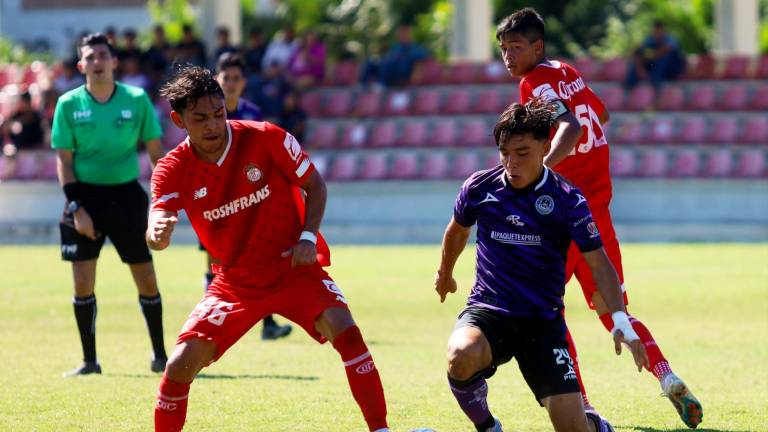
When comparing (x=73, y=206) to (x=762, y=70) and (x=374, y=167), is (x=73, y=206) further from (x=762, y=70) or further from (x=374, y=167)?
(x=762, y=70)

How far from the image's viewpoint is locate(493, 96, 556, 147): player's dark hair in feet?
20.0

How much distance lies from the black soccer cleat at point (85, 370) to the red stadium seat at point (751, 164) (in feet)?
55.9

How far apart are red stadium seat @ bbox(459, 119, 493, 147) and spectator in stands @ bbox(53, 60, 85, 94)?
7.29 metres

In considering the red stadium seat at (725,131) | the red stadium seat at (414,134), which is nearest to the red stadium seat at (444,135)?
the red stadium seat at (414,134)

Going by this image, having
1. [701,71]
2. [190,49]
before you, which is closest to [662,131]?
[701,71]

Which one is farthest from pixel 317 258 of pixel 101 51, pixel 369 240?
pixel 369 240

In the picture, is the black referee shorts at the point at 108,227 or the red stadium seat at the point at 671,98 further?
the red stadium seat at the point at 671,98

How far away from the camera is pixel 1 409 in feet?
25.0

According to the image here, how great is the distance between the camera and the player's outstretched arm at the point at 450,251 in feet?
21.0

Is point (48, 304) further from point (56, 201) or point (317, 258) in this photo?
point (56, 201)

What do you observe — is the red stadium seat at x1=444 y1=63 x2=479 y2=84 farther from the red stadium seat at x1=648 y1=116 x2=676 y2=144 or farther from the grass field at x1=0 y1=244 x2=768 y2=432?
the grass field at x1=0 y1=244 x2=768 y2=432

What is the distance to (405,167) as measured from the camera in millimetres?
24953

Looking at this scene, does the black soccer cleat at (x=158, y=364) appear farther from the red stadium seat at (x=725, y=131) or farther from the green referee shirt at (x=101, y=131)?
the red stadium seat at (x=725, y=131)

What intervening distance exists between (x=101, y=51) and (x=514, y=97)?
17380 mm
